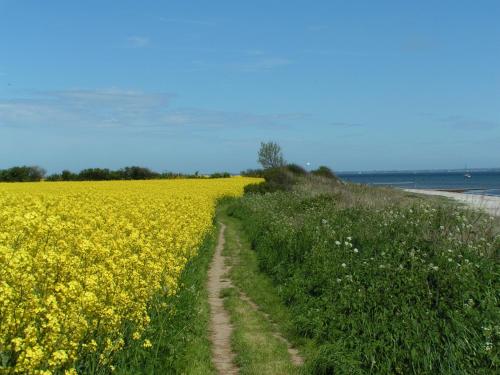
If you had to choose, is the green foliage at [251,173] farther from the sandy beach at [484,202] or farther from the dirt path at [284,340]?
the dirt path at [284,340]

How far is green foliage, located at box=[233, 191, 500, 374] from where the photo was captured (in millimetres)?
7043

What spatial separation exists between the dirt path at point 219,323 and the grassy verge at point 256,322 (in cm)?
12

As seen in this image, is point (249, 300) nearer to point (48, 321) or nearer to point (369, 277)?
point (369, 277)

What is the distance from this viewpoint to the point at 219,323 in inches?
397

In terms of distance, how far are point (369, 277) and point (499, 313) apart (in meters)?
2.40

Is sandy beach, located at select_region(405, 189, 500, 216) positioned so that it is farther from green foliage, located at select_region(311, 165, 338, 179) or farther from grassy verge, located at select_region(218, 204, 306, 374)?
green foliage, located at select_region(311, 165, 338, 179)

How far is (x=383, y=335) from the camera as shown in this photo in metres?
7.56

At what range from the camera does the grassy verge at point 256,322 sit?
805 cm

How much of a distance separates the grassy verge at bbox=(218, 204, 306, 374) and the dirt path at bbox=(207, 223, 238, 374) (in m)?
0.12

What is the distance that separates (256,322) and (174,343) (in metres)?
2.55

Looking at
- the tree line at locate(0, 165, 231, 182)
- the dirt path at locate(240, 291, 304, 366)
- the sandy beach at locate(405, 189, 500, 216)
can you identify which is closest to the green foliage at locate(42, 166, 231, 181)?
the tree line at locate(0, 165, 231, 182)

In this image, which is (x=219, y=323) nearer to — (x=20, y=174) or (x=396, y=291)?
(x=396, y=291)

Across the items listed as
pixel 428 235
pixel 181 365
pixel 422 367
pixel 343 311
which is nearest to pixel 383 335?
pixel 422 367

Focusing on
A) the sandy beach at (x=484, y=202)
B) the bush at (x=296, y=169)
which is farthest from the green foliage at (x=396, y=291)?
the bush at (x=296, y=169)
